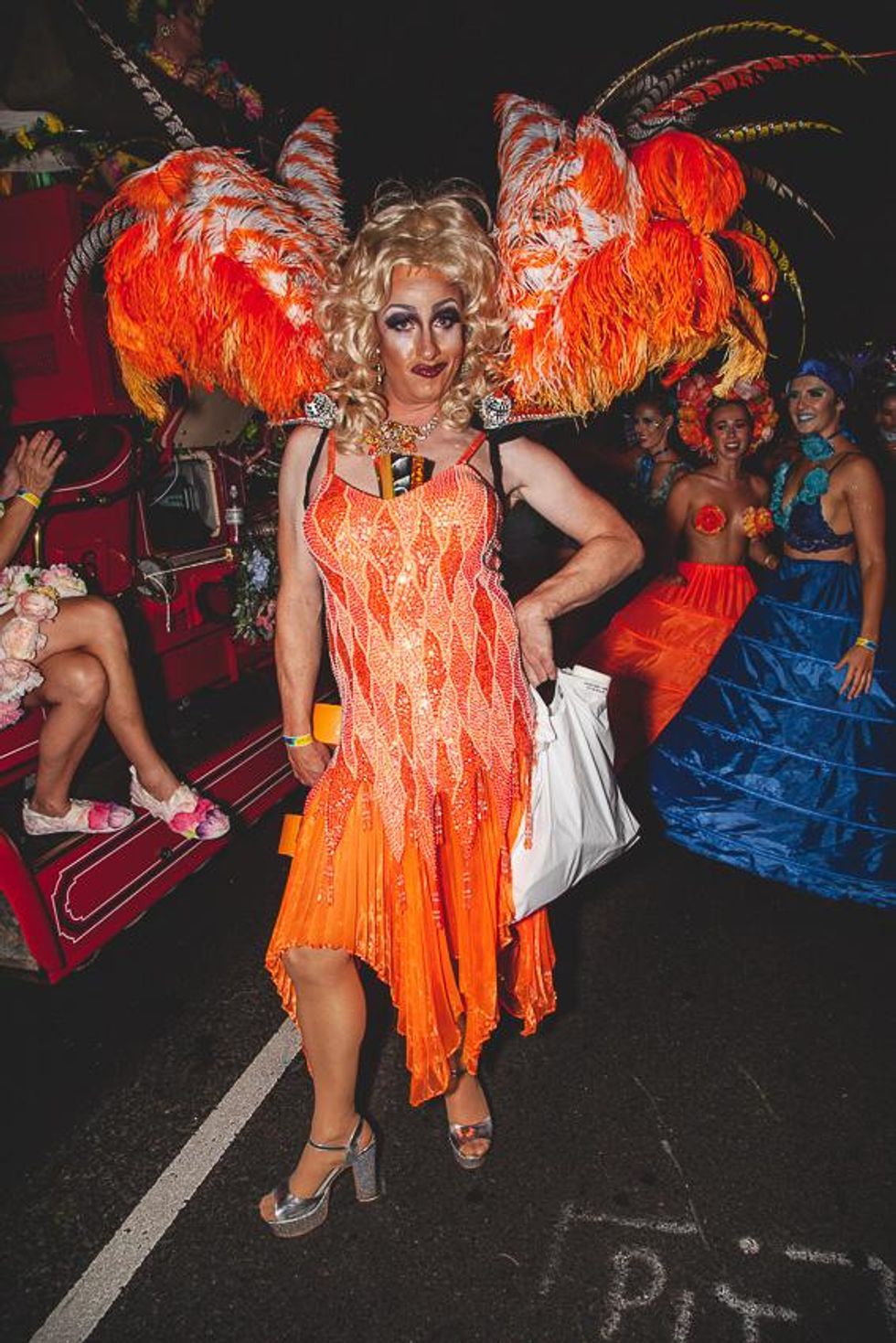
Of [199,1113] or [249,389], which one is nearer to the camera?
[249,389]

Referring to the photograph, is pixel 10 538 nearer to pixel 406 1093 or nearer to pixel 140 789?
pixel 140 789

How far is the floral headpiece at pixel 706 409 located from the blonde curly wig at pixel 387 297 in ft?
12.8

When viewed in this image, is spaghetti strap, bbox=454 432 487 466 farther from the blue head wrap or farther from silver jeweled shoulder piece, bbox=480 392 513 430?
the blue head wrap

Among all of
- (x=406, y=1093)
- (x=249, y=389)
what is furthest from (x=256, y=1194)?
(x=249, y=389)

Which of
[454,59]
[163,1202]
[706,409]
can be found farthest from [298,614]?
[454,59]

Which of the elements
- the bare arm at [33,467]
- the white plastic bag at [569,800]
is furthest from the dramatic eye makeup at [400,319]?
the bare arm at [33,467]

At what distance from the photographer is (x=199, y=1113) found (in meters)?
2.63

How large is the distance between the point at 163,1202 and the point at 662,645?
4.04m

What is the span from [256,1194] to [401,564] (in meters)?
1.94

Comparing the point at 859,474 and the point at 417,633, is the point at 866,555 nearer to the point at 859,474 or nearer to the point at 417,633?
the point at 859,474

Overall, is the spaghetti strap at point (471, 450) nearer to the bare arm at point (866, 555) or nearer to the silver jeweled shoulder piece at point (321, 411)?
the silver jeweled shoulder piece at point (321, 411)

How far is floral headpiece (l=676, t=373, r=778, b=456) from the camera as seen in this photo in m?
5.51

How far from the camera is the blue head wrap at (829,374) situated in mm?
4152

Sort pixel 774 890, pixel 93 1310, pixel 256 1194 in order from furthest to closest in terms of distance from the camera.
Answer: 1. pixel 774 890
2. pixel 256 1194
3. pixel 93 1310
